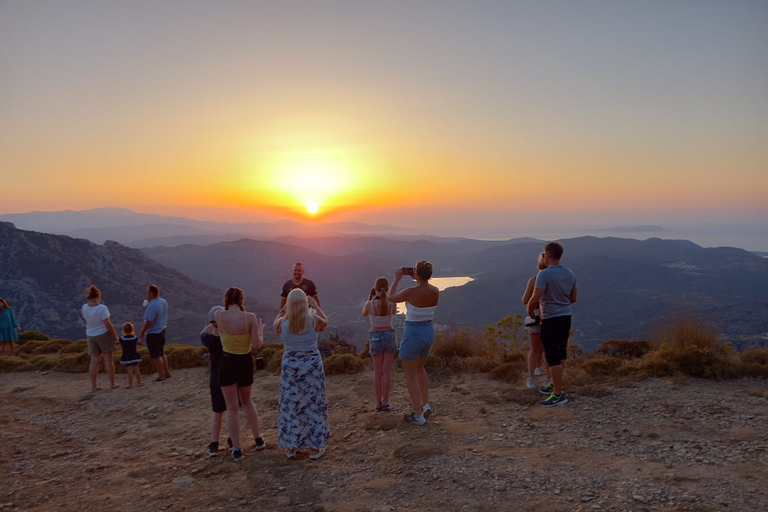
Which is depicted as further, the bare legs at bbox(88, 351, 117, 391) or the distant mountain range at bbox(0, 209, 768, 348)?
the distant mountain range at bbox(0, 209, 768, 348)

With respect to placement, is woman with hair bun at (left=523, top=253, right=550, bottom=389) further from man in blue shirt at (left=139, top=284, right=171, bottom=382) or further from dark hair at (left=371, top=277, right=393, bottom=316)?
man in blue shirt at (left=139, top=284, right=171, bottom=382)

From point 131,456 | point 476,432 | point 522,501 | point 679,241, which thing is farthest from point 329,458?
point 679,241

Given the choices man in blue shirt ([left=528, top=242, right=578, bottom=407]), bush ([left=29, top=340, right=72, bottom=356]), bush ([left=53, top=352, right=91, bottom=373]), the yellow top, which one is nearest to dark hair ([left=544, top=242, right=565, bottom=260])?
man in blue shirt ([left=528, top=242, right=578, bottom=407])

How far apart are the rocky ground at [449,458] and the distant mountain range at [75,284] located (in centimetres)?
4351

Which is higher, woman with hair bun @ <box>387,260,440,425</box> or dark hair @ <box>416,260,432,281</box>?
dark hair @ <box>416,260,432,281</box>

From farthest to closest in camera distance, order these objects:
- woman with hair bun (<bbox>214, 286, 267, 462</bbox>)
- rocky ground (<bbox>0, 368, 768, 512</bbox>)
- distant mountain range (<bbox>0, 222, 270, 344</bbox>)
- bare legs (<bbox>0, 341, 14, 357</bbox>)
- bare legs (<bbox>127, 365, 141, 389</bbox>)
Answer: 1. distant mountain range (<bbox>0, 222, 270, 344</bbox>)
2. bare legs (<bbox>0, 341, 14, 357</bbox>)
3. bare legs (<bbox>127, 365, 141, 389</bbox>)
4. woman with hair bun (<bbox>214, 286, 267, 462</bbox>)
5. rocky ground (<bbox>0, 368, 768, 512</bbox>)

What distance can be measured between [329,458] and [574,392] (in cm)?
380

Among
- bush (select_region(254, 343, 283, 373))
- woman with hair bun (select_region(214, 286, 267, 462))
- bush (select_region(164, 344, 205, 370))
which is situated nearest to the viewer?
woman with hair bun (select_region(214, 286, 267, 462))

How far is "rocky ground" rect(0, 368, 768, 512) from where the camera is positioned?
4.01 metres

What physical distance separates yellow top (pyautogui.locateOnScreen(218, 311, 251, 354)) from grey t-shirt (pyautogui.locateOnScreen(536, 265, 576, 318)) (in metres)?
3.74

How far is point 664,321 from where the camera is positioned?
338 inches

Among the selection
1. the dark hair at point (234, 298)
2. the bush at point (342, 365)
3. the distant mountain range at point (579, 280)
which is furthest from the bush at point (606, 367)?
the distant mountain range at point (579, 280)

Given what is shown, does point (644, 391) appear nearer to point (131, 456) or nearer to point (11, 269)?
point (131, 456)

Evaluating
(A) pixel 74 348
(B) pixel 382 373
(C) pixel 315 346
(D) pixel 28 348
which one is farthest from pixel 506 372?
(D) pixel 28 348
